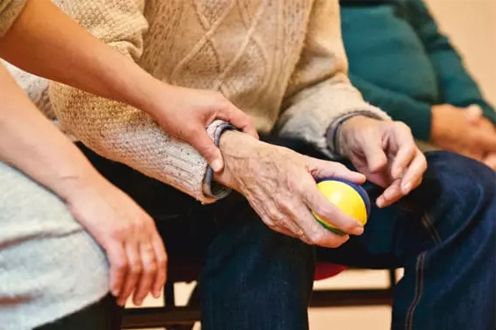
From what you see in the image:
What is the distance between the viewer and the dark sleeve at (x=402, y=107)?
1.39 m

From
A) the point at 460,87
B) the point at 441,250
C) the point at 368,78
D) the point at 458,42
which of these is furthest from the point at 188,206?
the point at 458,42

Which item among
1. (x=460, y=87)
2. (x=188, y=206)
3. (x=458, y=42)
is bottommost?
(x=458, y=42)

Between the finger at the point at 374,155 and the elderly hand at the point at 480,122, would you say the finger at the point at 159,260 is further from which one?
the elderly hand at the point at 480,122

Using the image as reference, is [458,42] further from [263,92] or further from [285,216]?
[285,216]

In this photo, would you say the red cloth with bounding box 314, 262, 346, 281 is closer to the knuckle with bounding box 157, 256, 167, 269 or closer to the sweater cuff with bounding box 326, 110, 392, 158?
the sweater cuff with bounding box 326, 110, 392, 158

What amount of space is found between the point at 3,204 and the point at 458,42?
5.87 feet

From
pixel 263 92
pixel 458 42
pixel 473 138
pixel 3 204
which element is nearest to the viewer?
pixel 3 204

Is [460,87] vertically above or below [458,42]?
above

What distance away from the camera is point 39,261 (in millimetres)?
604

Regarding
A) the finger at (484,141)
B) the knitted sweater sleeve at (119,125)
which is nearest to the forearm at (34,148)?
the knitted sweater sleeve at (119,125)

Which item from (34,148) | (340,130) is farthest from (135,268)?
(340,130)

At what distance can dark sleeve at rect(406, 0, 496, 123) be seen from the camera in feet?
5.02

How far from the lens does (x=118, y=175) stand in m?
0.96

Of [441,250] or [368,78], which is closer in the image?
[441,250]
